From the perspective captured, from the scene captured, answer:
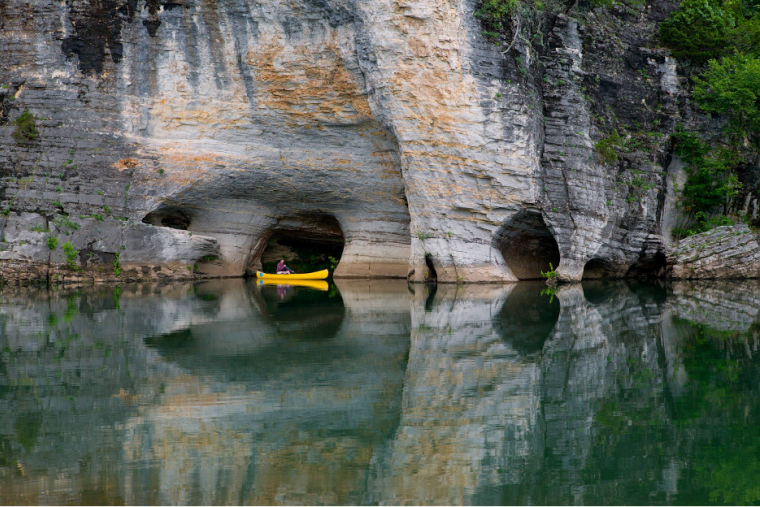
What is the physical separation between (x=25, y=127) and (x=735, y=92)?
19330 mm

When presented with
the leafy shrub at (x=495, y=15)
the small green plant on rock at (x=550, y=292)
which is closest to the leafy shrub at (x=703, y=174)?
the small green plant on rock at (x=550, y=292)

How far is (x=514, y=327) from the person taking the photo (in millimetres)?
10703

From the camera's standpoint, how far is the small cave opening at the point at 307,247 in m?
24.0

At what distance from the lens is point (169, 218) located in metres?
21.8

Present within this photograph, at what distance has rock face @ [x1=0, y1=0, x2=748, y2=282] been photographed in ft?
60.5

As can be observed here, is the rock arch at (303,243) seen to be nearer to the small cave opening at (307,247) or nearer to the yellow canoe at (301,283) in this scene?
the small cave opening at (307,247)

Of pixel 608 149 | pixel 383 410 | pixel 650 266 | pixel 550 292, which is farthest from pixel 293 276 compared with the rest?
pixel 383 410

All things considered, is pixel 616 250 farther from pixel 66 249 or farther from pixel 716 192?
pixel 66 249

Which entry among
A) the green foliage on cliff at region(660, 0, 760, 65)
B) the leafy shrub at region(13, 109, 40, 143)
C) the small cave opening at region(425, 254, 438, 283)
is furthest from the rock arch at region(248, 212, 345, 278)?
the green foliage on cliff at region(660, 0, 760, 65)

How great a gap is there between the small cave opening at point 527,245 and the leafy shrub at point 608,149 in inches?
97.1

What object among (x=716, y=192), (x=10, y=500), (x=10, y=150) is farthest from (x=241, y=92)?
(x=10, y=500)

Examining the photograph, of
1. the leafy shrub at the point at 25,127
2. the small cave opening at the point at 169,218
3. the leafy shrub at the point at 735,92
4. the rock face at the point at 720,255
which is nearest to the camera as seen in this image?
the leafy shrub at the point at 25,127

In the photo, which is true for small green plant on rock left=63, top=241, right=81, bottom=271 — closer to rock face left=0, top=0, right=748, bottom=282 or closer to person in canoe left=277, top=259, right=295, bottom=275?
rock face left=0, top=0, right=748, bottom=282

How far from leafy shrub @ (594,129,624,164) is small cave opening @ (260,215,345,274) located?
8.83 metres
